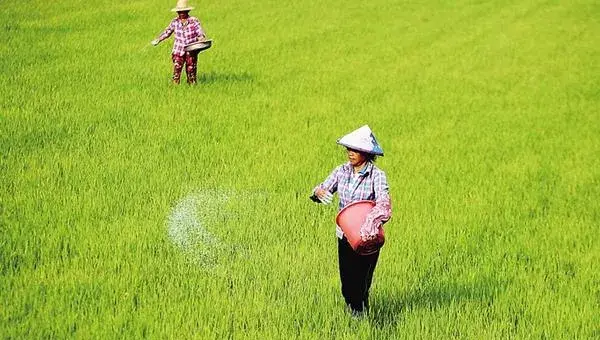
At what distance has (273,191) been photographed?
6.20 meters

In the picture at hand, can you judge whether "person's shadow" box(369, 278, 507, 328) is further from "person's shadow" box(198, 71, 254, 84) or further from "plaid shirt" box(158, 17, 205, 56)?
"person's shadow" box(198, 71, 254, 84)

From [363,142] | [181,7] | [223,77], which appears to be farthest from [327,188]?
[223,77]

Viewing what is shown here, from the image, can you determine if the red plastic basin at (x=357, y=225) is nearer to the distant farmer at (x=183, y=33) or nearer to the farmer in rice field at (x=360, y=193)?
the farmer in rice field at (x=360, y=193)

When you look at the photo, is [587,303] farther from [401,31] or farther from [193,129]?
[401,31]

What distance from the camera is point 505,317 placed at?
4.22 metres

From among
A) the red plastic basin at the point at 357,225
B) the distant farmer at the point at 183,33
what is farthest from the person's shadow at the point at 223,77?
the red plastic basin at the point at 357,225

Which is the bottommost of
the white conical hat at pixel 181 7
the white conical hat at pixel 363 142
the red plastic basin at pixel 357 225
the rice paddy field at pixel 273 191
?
the rice paddy field at pixel 273 191

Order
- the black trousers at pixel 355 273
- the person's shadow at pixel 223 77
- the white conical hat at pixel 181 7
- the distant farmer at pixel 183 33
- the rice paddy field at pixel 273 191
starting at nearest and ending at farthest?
the black trousers at pixel 355 273 → the rice paddy field at pixel 273 191 → the white conical hat at pixel 181 7 → the distant farmer at pixel 183 33 → the person's shadow at pixel 223 77

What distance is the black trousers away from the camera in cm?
367

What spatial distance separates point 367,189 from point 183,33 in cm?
681

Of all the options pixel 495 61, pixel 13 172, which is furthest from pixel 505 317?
pixel 495 61

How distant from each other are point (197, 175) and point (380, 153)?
321 cm

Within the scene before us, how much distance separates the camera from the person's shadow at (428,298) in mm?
4133

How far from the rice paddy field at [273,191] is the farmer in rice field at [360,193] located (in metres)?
0.32
